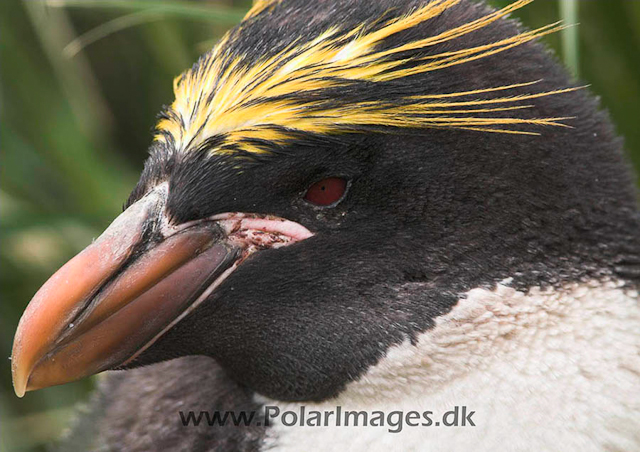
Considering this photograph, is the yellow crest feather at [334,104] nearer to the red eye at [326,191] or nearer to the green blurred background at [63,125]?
the red eye at [326,191]

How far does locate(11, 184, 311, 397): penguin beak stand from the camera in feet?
A: 4.37

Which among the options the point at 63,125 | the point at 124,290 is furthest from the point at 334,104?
the point at 63,125

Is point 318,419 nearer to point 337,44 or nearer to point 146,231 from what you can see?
point 146,231

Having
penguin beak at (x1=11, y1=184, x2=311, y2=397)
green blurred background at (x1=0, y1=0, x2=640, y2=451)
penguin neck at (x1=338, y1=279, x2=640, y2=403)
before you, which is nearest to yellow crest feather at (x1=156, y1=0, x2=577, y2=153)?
penguin beak at (x1=11, y1=184, x2=311, y2=397)

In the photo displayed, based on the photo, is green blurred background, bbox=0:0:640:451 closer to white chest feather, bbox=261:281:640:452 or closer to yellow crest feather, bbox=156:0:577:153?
yellow crest feather, bbox=156:0:577:153

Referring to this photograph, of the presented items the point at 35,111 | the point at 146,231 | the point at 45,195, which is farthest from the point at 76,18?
the point at 146,231

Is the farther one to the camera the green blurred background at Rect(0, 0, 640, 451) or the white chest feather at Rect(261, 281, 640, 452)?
the green blurred background at Rect(0, 0, 640, 451)

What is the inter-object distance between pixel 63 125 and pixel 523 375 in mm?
1862

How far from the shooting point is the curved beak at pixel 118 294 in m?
1.33

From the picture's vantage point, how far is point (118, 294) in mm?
1350

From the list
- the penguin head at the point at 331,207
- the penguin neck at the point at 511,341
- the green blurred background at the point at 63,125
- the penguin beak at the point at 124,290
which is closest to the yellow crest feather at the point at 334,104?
the penguin head at the point at 331,207

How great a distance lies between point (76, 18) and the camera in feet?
10.5

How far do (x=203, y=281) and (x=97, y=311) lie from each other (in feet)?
0.55

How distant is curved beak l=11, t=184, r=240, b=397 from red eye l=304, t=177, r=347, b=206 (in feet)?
0.50
